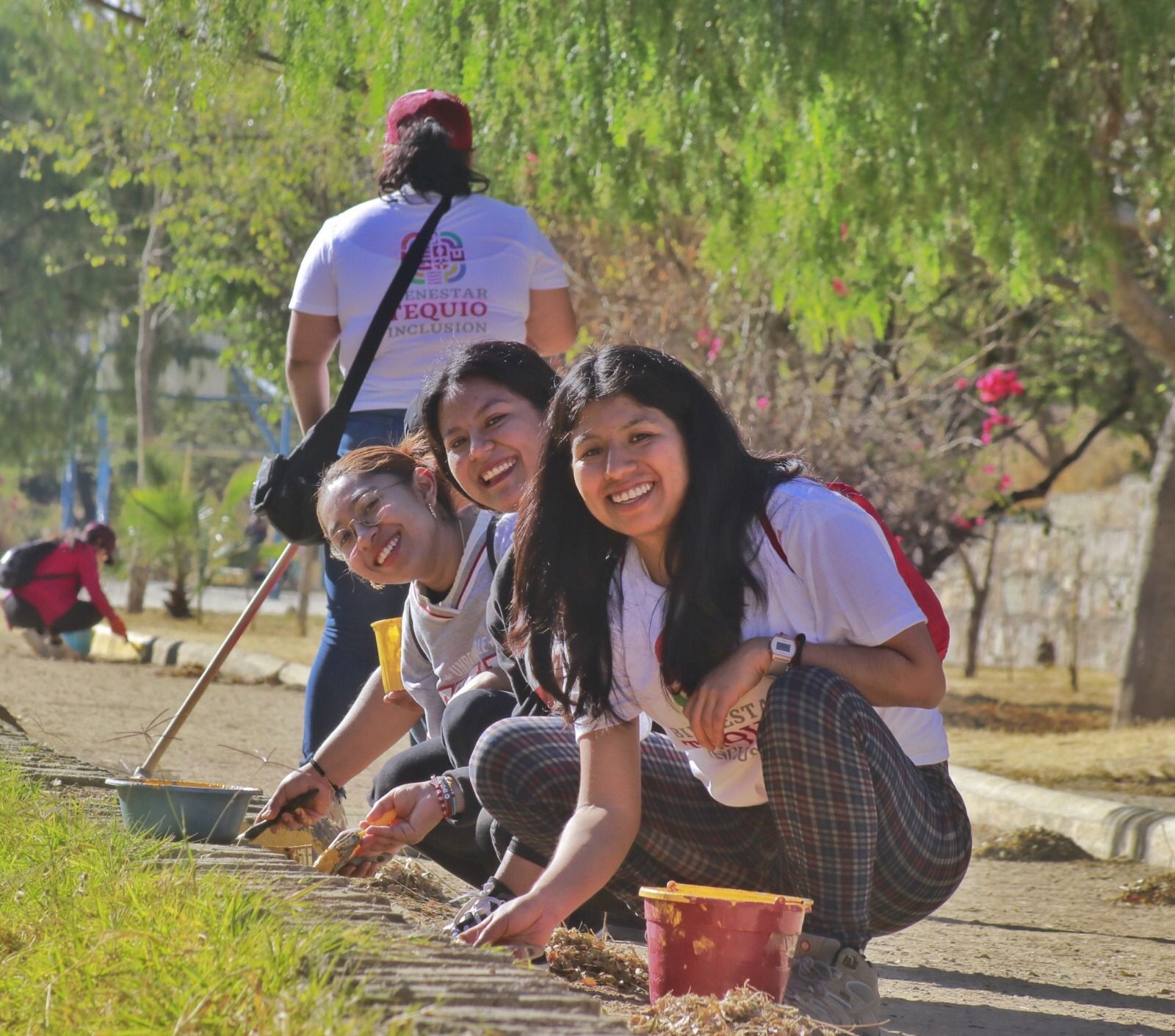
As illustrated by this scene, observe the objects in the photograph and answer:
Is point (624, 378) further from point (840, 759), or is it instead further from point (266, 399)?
point (266, 399)

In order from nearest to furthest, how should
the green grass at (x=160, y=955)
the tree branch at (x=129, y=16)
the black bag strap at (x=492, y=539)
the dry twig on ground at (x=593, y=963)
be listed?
the green grass at (x=160, y=955)
the dry twig on ground at (x=593, y=963)
the black bag strap at (x=492, y=539)
the tree branch at (x=129, y=16)

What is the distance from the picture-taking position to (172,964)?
2156mm

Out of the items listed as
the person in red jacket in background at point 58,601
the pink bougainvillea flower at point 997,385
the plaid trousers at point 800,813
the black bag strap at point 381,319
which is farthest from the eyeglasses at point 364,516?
the person in red jacket in background at point 58,601

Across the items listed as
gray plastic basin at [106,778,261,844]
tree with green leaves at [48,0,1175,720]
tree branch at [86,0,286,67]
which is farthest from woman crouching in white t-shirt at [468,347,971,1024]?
tree branch at [86,0,286,67]

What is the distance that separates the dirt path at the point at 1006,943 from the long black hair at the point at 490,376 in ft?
3.03

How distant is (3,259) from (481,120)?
2676cm

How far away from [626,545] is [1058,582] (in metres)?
16.6

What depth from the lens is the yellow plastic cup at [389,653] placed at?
3.96m

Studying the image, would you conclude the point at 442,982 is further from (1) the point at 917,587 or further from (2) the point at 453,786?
(2) the point at 453,786

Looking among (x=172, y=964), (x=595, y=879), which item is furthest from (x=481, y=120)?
(x=172, y=964)

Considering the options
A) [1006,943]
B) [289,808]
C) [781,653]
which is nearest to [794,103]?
[1006,943]

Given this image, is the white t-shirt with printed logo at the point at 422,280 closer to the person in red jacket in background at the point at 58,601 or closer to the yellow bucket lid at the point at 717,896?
the yellow bucket lid at the point at 717,896

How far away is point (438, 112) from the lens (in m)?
4.71

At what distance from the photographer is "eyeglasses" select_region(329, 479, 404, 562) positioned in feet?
12.0
